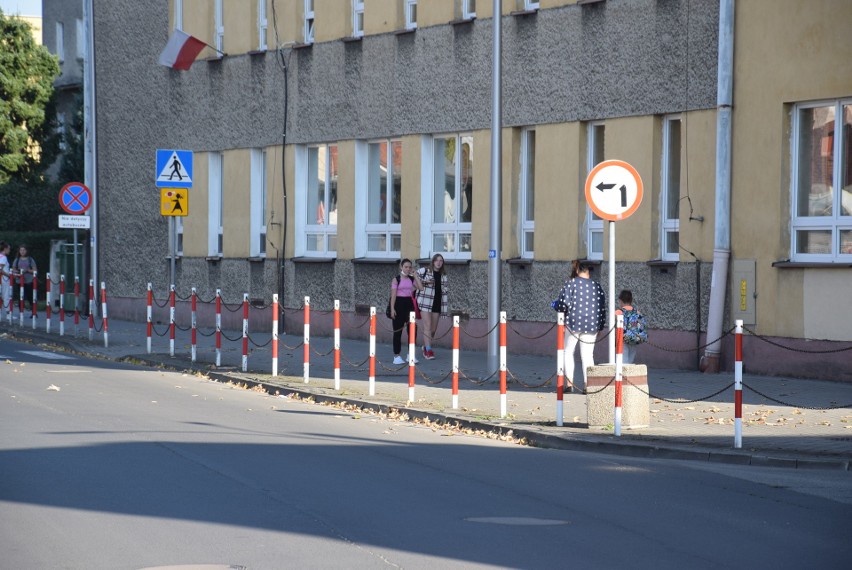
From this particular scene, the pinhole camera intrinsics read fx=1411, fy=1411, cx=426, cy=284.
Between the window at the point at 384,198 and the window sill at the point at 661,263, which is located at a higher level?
the window at the point at 384,198

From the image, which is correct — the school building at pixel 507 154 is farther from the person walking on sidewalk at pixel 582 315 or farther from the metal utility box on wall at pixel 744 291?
the person walking on sidewalk at pixel 582 315

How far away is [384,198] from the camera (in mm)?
27078

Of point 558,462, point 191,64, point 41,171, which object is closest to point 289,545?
point 558,462

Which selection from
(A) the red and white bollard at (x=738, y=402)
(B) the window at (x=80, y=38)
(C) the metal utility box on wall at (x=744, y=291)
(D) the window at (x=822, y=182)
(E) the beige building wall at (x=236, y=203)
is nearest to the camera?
(A) the red and white bollard at (x=738, y=402)

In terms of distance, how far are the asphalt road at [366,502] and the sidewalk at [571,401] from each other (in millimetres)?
451

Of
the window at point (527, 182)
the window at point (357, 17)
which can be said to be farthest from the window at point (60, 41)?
the window at point (527, 182)

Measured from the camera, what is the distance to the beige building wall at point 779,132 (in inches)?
711

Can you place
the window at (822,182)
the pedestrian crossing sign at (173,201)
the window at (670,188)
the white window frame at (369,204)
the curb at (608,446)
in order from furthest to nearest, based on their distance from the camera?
the white window frame at (369,204)
the pedestrian crossing sign at (173,201)
the window at (670,188)
the window at (822,182)
the curb at (608,446)

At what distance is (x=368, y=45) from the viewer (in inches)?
1054

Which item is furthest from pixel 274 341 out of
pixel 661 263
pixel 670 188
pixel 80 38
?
pixel 80 38

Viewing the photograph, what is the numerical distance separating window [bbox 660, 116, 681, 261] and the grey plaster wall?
0.41m

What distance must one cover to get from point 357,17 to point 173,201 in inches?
258

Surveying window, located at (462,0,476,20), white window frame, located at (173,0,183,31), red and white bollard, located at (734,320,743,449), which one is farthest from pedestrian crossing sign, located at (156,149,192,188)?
red and white bollard, located at (734,320,743,449)

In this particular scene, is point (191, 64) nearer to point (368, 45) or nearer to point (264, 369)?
point (368, 45)
